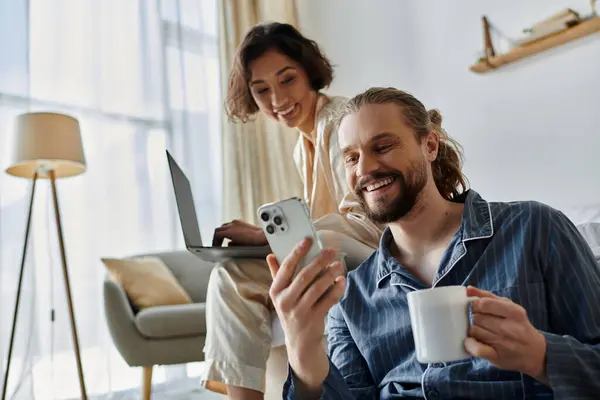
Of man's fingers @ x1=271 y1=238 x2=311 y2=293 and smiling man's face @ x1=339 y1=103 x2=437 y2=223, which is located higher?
smiling man's face @ x1=339 y1=103 x2=437 y2=223

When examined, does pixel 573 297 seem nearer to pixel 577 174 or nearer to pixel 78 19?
pixel 577 174

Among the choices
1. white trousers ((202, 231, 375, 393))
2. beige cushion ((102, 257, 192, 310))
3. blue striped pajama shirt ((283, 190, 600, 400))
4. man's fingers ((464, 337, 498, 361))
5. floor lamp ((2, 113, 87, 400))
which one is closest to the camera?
man's fingers ((464, 337, 498, 361))

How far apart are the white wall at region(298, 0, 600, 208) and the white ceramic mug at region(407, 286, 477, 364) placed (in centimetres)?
233

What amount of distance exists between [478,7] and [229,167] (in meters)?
1.83

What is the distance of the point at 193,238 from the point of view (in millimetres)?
1531

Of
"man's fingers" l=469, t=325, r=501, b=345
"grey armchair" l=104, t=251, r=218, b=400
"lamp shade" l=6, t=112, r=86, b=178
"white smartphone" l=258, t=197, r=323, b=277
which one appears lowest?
"grey armchair" l=104, t=251, r=218, b=400

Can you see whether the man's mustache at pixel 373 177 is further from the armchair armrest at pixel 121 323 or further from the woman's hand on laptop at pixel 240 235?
the armchair armrest at pixel 121 323

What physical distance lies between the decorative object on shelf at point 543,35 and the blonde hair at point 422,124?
184cm

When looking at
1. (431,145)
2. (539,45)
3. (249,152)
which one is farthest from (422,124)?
(249,152)

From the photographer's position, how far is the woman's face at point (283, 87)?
1.86 m

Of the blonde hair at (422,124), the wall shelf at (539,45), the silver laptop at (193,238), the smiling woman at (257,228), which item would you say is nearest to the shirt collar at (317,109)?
the smiling woman at (257,228)

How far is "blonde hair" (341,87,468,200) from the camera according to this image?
3.48 ft

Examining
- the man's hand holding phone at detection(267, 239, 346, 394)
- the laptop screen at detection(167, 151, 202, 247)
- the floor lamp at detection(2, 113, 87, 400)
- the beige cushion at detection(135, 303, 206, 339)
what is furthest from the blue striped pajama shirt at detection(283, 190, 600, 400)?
the floor lamp at detection(2, 113, 87, 400)

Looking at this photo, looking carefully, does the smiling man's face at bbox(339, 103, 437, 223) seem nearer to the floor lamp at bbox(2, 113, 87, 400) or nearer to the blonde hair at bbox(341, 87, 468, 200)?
the blonde hair at bbox(341, 87, 468, 200)
